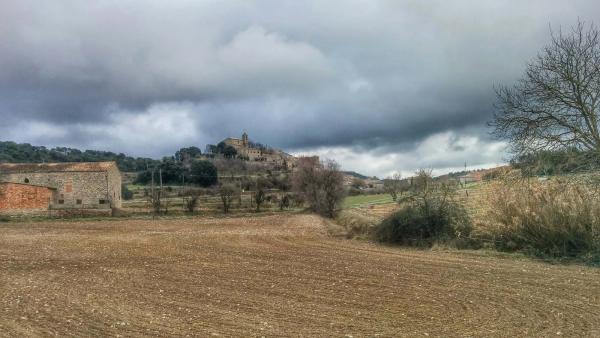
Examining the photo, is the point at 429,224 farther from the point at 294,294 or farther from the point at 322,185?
the point at 322,185

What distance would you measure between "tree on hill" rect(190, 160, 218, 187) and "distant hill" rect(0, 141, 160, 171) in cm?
1716

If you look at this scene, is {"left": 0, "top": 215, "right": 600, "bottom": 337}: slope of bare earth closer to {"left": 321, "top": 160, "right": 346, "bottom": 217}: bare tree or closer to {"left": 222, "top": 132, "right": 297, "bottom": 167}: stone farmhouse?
{"left": 321, "top": 160, "right": 346, "bottom": 217}: bare tree

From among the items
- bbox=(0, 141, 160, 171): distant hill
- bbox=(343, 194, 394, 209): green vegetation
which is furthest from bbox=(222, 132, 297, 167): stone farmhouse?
bbox=(343, 194, 394, 209): green vegetation

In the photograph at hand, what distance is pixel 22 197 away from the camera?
51156 millimetres

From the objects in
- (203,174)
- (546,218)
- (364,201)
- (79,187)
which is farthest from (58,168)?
(546,218)

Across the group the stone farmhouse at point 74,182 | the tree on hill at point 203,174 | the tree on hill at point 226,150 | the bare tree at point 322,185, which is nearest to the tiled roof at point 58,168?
the stone farmhouse at point 74,182

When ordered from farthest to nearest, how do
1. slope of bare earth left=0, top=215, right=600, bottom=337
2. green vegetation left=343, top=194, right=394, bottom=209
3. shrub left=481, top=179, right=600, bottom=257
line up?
green vegetation left=343, top=194, right=394, bottom=209
shrub left=481, top=179, right=600, bottom=257
slope of bare earth left=0, top=215, right=600, bottom=337

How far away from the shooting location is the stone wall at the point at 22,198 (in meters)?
50.2

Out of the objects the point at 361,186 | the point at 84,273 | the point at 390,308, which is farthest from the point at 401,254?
the point at 361,186

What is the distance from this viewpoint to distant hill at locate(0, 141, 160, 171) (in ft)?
326

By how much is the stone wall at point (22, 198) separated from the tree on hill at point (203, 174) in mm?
40041

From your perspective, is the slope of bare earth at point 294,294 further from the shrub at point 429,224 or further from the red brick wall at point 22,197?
the red brick wall at point 22,197

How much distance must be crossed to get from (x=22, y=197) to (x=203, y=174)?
43310 mm

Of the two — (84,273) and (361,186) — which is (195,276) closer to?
(84,273)
